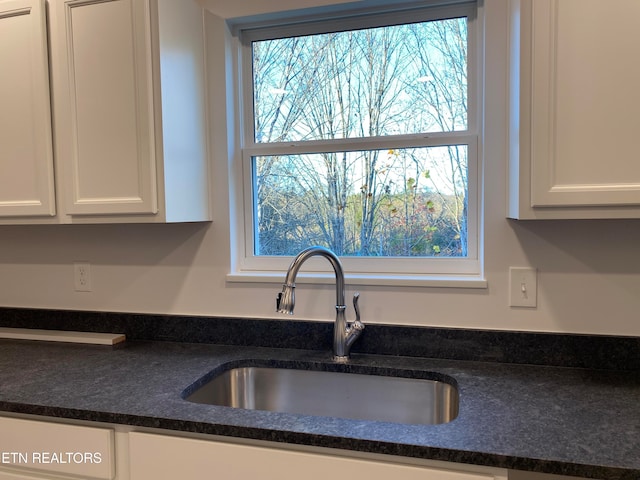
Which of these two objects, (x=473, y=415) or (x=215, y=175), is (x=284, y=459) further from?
(x=215, y=175)

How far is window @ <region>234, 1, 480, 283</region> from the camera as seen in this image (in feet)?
5.27

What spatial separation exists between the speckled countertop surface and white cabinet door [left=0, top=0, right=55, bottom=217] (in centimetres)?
55

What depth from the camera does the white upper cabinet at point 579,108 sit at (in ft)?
3.75

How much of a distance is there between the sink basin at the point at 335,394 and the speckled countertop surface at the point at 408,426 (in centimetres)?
5

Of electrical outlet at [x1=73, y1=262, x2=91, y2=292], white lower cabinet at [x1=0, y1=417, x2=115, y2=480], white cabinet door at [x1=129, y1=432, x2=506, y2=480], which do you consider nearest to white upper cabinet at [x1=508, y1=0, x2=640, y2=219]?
white cabinet door at [x1=129, y1=432, x2=506, y2=480]

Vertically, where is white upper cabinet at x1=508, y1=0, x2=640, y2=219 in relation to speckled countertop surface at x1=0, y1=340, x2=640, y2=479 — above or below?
above

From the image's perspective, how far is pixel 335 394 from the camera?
4.97 ft

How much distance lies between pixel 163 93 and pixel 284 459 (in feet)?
3.59

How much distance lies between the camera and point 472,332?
59.4 inches

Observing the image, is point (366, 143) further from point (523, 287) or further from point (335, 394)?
point (335, 394)

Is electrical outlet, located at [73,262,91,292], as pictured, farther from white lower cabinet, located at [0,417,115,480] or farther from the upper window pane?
the upper window pane

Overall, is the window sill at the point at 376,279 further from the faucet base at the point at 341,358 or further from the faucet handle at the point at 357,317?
the faucet base at the point at 341,358

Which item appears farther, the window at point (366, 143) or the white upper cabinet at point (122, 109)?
the window at point (366, 143)

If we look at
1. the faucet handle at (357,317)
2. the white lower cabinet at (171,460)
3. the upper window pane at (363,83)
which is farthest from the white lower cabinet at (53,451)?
the upper window pane at (363,83)
